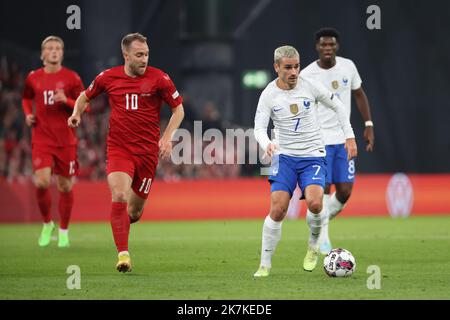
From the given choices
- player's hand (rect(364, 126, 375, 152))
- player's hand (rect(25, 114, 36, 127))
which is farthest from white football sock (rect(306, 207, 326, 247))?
player's hand (rect(25, 114, 36, 127))

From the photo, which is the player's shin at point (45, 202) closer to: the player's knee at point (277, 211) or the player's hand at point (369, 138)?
the player's hand at point (369, 138)

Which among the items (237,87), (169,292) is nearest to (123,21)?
(237,87)

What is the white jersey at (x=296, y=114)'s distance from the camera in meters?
9.07

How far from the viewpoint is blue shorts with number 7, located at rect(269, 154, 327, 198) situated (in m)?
9.02

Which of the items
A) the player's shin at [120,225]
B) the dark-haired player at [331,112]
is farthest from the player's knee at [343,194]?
the player's shin at [120,225]

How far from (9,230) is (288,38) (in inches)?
378

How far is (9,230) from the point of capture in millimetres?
16547

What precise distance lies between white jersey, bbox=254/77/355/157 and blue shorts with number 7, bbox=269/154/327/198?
62 mm

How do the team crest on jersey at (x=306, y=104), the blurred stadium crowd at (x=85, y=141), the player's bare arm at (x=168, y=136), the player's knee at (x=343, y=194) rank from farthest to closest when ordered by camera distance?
the blurred stadium crowd at (x=85, y=141) < the player's knee at (x=343, y=194) < the player's bare arm at (x=168, y=136) < the team crest on jersey at (x=306, y=104)

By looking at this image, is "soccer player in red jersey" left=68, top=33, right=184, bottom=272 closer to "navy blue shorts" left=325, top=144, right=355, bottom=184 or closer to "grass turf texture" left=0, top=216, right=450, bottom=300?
"grass turf texture" left=0, top=216, right=450, bottom=300

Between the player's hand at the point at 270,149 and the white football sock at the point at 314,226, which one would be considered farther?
the white football sock at the point at 314,226

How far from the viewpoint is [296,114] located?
9156 mm

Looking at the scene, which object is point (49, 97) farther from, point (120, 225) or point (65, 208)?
point (120, 225)

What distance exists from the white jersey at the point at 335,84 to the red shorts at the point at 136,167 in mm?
2400
